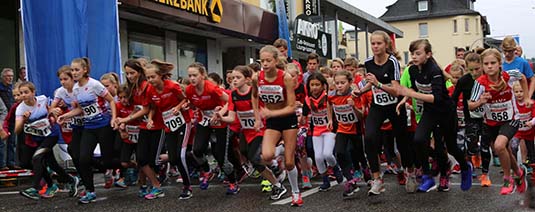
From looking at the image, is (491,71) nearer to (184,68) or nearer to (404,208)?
(404,208)

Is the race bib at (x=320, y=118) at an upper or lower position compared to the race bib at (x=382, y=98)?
lower

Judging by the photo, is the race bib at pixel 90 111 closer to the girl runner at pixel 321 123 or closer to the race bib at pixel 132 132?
the race bib at pixel 132 132

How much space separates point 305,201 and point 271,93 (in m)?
1.36

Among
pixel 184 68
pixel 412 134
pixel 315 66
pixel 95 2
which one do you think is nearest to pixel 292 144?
pixel 412 134

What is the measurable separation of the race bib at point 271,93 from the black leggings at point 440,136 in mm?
1606

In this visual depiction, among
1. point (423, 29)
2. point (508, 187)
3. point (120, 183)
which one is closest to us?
point (508, 187)

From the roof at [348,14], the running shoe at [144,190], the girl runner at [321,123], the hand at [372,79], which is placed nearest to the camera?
the hand at [372,79]

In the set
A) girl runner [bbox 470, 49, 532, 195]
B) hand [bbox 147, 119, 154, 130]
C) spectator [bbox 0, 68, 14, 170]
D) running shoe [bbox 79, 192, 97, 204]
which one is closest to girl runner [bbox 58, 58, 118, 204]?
running shoe [bbox 79, 192, 97, 204]

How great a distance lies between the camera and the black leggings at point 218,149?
A: 8.41 metres

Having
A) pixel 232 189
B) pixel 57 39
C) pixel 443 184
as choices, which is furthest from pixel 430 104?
pixel 57 39

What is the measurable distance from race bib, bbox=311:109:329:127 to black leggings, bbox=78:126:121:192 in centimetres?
266

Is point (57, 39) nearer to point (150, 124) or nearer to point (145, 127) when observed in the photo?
point (145, 127)

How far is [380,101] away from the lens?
737cm

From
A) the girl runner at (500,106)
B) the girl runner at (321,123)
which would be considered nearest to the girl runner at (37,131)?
the girl runner at (321,123)
